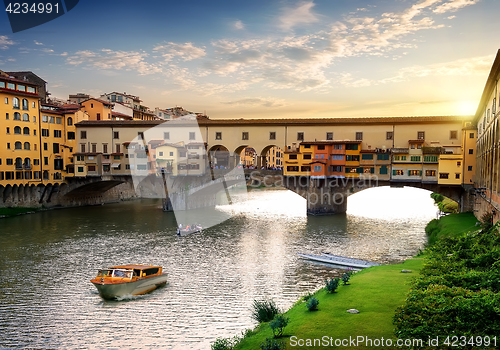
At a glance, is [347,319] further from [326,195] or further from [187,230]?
[326,195]

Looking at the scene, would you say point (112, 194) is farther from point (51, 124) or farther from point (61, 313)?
point (61, 313)

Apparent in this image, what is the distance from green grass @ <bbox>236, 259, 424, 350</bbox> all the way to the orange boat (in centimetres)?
895

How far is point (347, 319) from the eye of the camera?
10.0 meters

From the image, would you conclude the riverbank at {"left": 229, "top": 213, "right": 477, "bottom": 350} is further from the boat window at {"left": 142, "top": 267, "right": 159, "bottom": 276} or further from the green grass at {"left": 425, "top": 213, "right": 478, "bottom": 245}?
the green grass at {"left": 425, "top": 213, "right": 478, "bottom": 245}

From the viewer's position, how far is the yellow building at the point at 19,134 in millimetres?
43312

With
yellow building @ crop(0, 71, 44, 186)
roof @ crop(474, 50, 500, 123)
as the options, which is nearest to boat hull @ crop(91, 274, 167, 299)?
roof @ crop(474, 50, 500, 123)

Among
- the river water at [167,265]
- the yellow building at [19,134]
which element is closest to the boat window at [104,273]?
the river water at [167,265]

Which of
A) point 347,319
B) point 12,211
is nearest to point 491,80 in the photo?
point 347,319

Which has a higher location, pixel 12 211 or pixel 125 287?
pixel 12 211

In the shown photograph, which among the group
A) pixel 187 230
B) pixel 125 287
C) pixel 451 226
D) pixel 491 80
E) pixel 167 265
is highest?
pixel 491 80

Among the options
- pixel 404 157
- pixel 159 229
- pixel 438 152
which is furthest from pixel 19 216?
pixel 438 152

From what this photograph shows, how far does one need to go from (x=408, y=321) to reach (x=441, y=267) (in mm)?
4245

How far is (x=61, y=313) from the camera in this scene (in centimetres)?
1602

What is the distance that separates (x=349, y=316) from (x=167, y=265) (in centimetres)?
1558
